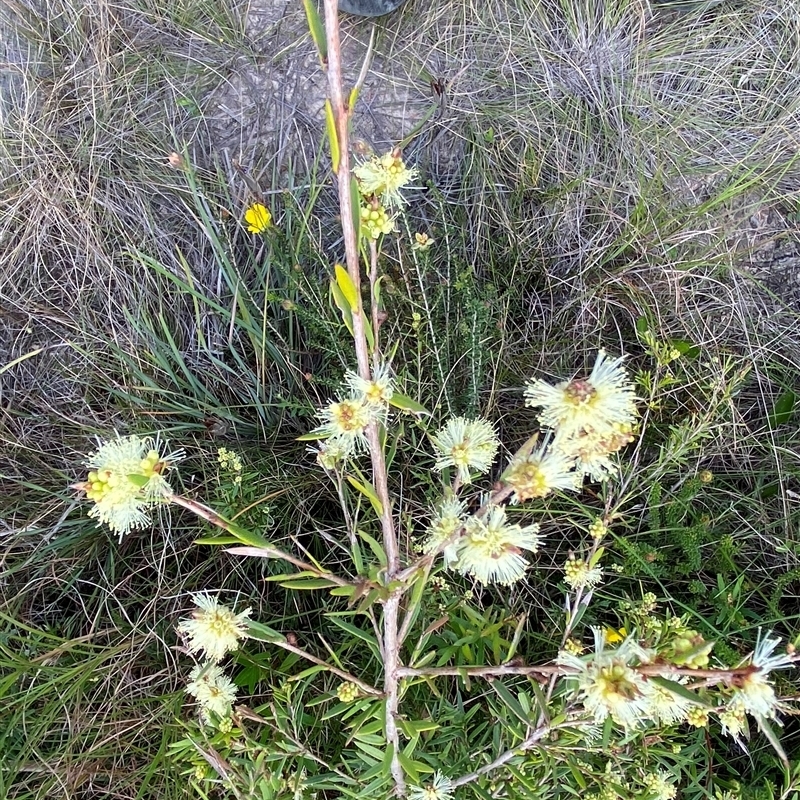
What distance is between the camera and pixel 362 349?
582 millimetres

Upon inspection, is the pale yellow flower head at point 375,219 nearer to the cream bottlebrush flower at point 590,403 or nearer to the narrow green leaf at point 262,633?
the cream bottlebrush flower at point 590,403

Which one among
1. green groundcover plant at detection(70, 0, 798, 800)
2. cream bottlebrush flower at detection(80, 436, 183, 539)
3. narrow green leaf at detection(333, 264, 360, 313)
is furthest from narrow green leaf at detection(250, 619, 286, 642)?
narrow green leaf at detection(333, 264, 360, 313)

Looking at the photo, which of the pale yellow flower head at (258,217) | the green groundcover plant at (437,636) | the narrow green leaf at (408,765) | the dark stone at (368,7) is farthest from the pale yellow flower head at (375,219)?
the dark stone at (368,7)

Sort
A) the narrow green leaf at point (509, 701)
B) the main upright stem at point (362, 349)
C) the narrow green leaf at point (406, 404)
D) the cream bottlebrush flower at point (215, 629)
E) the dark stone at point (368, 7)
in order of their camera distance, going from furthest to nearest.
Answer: the dark stone at point (368, 7) < the narrow green leaf at point (509, 701) < the cream bottlebrush flower at point (215, 629) < the narrow green leaf at point (406, 404) < the main upright stem at point (362, 349)

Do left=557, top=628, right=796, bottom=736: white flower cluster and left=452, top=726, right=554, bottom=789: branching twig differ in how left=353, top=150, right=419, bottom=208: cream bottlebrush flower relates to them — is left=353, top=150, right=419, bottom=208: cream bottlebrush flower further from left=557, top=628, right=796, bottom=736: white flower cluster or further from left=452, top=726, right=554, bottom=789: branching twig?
left=452, top=726, right=554, bottom=789: branching twig

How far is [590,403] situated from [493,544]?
0.18 meters

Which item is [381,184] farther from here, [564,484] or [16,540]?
[16,540]

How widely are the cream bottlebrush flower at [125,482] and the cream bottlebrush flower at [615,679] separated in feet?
1.46

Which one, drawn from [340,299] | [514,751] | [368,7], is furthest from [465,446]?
[368,7]

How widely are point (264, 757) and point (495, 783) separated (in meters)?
0.37

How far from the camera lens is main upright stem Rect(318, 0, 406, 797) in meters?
0.47

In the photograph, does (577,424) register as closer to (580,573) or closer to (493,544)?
(493,544)

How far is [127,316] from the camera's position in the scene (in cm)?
165

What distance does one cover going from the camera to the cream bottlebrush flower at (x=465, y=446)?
26.6 inches
